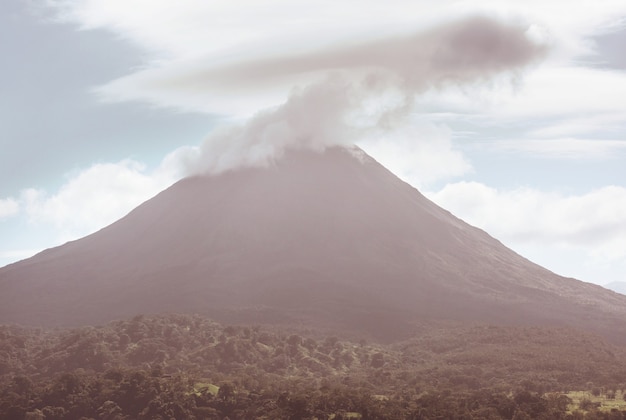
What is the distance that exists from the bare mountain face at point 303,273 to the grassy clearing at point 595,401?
50007mm

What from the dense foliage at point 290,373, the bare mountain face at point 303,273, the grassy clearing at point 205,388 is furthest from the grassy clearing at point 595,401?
the bare mountain face at point 303,273

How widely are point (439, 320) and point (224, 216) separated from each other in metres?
71.2

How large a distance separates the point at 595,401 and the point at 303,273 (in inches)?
3486

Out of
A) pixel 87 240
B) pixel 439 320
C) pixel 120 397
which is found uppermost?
pixel 87 240

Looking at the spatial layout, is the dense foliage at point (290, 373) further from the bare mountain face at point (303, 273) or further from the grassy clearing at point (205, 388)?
the bare mountain face at point (303, 273)

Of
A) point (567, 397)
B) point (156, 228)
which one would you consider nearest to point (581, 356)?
point (567, 397)

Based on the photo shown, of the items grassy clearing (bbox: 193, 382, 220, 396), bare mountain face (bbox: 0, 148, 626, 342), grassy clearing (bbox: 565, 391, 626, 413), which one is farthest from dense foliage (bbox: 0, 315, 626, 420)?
bare mountain face (bbox: 0, 148, 626, 342)

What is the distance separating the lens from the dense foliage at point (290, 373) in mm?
69062

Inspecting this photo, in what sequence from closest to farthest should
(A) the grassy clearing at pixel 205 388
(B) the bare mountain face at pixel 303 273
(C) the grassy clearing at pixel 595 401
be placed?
(C) the grassy clearing at pixel 595 401 < (A) the grassy clearing at pixel 205 388 < (B) the bare mountain face at pixel 303 273

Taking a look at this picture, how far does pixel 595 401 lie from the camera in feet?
237

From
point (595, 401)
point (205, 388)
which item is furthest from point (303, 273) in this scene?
point (595, 401)

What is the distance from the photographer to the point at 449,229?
187875 millimetres

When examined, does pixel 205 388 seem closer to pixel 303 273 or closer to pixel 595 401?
pixel 595 401

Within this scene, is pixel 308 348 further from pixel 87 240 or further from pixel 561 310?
pixel 87 240
